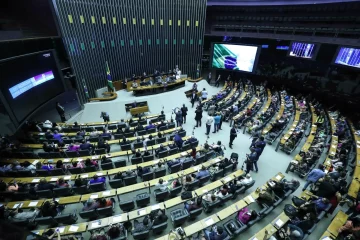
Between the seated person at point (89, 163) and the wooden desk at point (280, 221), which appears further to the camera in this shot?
the seated person at point (89, 163)

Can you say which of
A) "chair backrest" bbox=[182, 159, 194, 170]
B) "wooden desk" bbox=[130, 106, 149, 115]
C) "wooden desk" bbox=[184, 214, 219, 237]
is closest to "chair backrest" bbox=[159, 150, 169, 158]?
"chair backrest" bbox=[182, 159, 194, 170]

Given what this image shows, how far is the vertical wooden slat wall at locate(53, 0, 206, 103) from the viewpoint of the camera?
1330 cm

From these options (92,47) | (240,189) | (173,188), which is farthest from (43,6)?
(240,189)

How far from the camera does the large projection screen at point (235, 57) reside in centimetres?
1747

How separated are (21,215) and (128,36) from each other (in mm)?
14891

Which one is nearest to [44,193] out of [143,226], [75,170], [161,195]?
[75,170]

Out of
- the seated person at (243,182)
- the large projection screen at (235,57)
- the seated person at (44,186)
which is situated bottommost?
the seated person at (243,182)

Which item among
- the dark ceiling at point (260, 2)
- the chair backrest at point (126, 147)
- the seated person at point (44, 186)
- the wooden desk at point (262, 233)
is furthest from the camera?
the dark ceiling at point (260, 2)

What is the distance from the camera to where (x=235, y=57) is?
60.6 ft

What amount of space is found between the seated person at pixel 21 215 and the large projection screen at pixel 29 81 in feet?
14.8

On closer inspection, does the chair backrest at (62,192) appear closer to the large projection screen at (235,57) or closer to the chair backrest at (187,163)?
the chair backrest at (187,163)

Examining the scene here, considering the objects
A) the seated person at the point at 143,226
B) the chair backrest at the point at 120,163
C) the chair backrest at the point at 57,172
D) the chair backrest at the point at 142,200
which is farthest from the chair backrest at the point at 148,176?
the chair backrest at the point at 57,172

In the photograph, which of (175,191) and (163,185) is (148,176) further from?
(175,191)

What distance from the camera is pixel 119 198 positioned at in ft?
22.9
